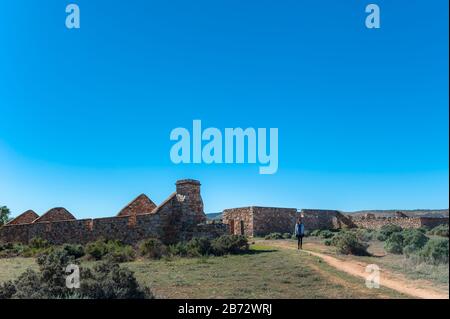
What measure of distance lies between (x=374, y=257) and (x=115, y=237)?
11.7 metres

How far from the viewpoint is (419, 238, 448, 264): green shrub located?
33.5 feet

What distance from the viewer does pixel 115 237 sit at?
2116 centimetres

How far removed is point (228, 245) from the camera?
681 inches

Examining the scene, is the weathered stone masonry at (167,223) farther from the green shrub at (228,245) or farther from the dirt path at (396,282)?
the dirt path at (396,282)

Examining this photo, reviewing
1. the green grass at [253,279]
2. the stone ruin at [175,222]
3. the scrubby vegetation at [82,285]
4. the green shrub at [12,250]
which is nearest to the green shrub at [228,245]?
the green grass at [253,279]

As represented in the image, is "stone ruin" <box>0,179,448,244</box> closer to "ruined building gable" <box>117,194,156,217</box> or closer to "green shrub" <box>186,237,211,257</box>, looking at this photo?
"ruined building gable" <box>117,194,156,217</box>

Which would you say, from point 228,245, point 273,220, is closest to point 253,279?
point 228,245

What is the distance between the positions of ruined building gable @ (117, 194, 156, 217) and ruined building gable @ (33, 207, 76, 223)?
299 inches

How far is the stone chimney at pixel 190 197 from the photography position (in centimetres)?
2025

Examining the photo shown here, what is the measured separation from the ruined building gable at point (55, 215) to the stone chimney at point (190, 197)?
12.4 metres

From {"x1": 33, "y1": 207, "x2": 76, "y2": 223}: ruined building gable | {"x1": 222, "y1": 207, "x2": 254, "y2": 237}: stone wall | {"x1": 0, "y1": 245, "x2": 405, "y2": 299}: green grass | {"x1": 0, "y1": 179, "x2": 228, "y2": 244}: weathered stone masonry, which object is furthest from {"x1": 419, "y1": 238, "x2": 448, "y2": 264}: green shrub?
{"x1": 33, "y1": 207, "x2": 76, "y2": 223}: ruined building gable
